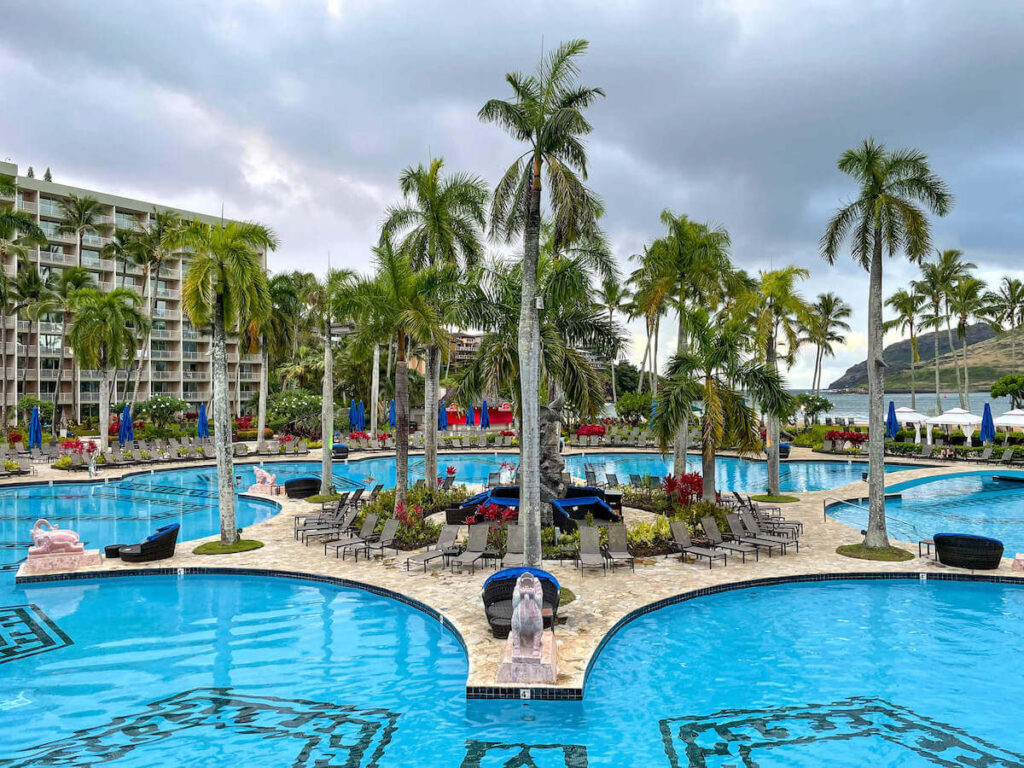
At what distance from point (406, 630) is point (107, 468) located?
27132mm

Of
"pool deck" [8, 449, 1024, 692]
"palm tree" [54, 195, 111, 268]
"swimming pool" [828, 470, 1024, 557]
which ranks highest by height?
"palm tree" [54, 195, 111, 268]

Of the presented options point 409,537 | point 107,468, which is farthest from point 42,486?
point 409,537

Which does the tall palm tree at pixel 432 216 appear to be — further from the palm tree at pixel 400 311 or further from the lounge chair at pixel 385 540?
the lounge chair at pixel 385 540

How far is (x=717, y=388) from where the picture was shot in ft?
60.7

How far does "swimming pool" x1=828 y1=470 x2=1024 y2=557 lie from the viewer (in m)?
19.4

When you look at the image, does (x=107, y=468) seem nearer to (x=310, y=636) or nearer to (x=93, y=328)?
(x=93, y=328)

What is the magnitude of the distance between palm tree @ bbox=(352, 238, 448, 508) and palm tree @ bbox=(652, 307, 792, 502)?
263 inches

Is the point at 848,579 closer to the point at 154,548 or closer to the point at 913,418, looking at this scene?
the point at 154,548

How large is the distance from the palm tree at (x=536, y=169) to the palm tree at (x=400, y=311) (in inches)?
192

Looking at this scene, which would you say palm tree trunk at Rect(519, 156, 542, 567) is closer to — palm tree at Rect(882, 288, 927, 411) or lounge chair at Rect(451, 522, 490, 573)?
lounge chair at Rect(451, 522, 490, 573)

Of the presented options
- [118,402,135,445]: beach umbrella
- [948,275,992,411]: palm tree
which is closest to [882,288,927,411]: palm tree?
[948,275,992,411]: palm tree

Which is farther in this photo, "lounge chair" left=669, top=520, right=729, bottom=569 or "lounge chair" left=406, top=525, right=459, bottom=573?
"lounge chair" left=669, top=520, right=729, bottom=569

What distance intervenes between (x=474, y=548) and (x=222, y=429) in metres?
7.18

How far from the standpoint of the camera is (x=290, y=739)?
25.6ft
